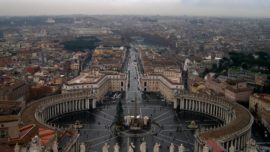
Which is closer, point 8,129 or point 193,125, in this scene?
point 8,129

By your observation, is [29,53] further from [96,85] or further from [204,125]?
[204,125]

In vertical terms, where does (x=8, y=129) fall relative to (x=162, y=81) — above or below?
above

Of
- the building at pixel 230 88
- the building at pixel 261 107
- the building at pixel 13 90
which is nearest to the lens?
the building at pixel 261 107

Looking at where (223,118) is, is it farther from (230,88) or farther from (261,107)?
(230,88)

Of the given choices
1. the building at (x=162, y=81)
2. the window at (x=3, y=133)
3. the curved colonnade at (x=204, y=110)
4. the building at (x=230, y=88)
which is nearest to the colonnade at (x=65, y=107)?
the curved colonnade at (x=204, y=110)

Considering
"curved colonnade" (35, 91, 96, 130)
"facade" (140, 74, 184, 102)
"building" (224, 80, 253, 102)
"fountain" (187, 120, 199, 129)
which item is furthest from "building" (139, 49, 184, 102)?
"curved colonnade" (35, 91, 96, 130)

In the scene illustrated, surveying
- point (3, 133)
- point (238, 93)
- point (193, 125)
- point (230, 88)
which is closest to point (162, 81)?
point (230, 88)

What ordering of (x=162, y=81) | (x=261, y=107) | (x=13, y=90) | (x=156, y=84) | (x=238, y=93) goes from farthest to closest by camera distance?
(x=156, y=84) → (x=162, y=81) → (x=238, y=93) → (x=13, y=90) → (x=261, y=107)

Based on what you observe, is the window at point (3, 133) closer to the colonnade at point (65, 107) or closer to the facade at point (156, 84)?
the colonnade at point (65, 107)
